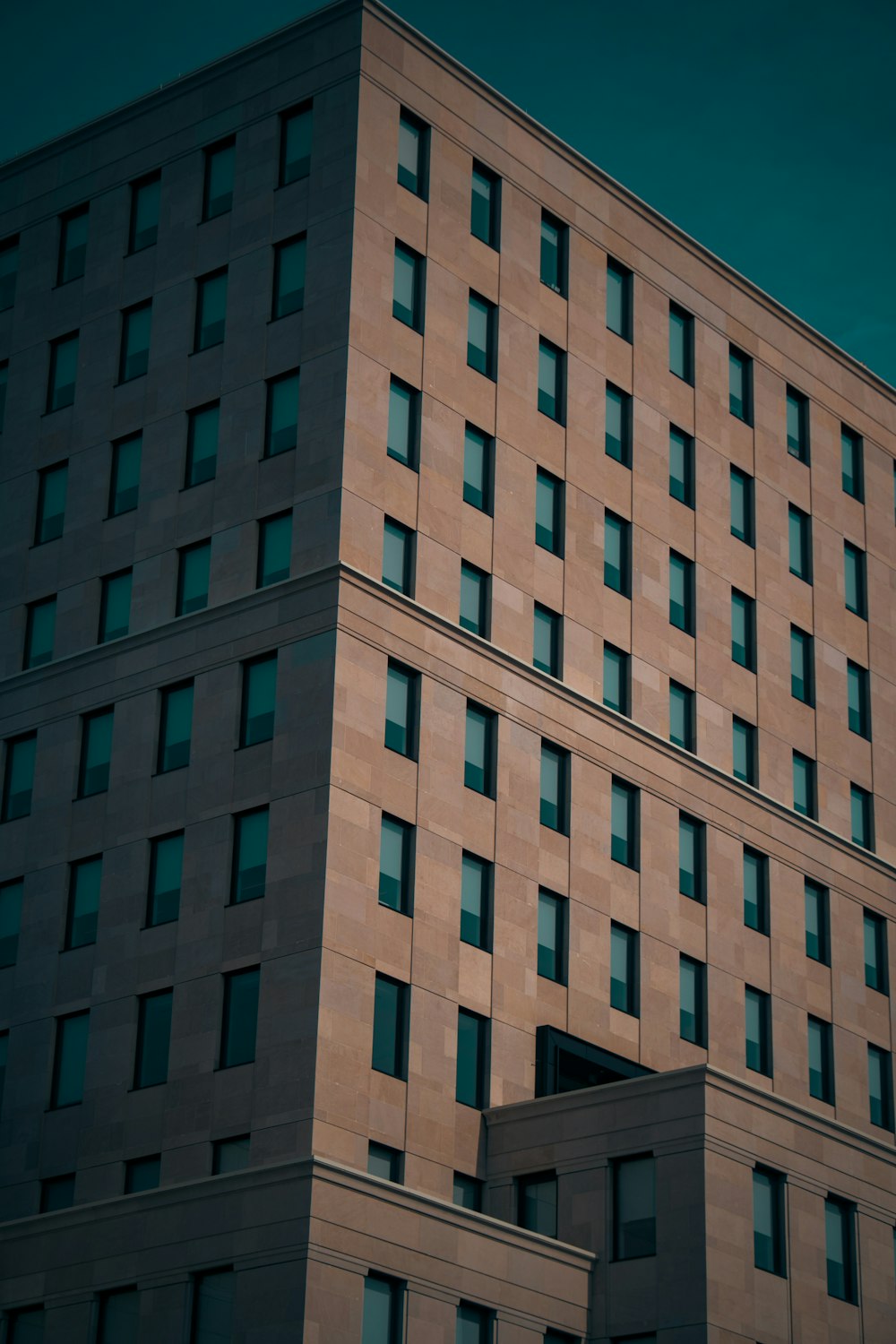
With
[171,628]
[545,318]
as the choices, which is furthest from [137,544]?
[545,318]

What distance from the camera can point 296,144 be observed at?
68.8 meters

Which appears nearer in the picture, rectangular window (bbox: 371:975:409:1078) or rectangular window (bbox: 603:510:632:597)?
rectangular window (bbox: 371:975:409:1078)

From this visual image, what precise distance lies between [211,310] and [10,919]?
1856 centimetres

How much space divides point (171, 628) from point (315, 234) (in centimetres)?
1200

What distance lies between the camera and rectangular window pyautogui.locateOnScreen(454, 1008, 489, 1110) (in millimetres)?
61375

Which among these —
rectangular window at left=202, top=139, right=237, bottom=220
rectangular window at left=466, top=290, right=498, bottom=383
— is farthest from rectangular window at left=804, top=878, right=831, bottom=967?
rectangular window at left=202, top=139, right=237, bottom=220

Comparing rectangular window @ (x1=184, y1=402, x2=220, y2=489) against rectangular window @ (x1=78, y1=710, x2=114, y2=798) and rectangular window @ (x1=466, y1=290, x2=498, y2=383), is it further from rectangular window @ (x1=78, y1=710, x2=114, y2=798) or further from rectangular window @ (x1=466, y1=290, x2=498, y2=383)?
rectangular window @ (x1=466, y1=290, x2=498, y2=383)

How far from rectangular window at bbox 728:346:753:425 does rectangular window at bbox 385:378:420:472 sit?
52.2 feet

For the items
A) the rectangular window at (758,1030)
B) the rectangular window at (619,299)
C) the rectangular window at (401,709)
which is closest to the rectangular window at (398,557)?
the rectangular window at (401,709)

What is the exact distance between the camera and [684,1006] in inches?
2707

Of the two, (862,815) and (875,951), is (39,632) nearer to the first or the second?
(862,815)

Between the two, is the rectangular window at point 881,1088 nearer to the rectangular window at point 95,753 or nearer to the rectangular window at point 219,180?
the rectangular window at point 95,753

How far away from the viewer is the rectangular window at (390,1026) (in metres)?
59.0

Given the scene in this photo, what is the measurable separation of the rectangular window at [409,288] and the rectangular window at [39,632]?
516 inches
